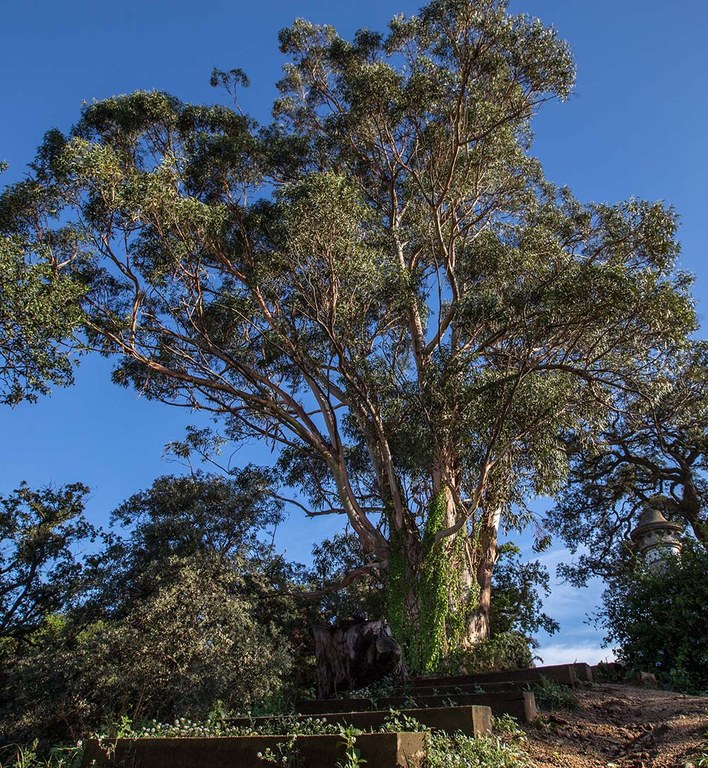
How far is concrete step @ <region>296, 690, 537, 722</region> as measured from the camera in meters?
5.45

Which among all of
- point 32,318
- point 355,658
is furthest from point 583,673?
point 32,318

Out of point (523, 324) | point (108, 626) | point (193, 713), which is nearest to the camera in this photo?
point (193, 713)

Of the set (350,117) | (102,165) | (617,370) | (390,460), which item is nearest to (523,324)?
(617,370)

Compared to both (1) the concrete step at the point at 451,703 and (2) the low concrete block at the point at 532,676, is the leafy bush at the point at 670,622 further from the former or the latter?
(1) the concrete step at the point at 451,703

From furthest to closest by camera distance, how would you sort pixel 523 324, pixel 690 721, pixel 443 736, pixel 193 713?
1. pixel 523 324
2. pixel 193 713
3. pixel 690 721
4. pixel 443 736

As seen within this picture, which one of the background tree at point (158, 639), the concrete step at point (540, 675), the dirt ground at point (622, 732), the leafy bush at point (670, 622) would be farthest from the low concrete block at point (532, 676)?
the background tree at point (158, 639)

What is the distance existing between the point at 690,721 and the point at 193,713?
6.22m

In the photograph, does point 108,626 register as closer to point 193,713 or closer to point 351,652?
point 193,713

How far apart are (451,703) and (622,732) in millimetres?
1528

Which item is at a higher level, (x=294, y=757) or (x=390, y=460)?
(x=390, y=460)

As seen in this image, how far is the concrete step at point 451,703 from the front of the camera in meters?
5.45

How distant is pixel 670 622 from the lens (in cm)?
801

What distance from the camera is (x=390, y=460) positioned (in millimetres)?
11781

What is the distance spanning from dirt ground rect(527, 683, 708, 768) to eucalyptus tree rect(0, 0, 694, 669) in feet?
14.2
